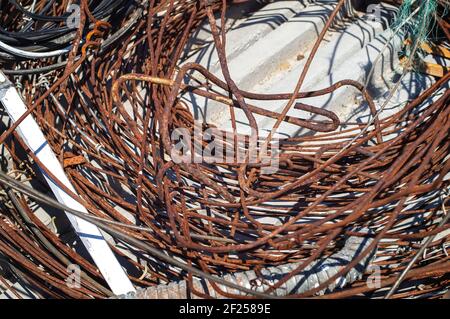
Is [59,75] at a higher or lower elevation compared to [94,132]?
higher

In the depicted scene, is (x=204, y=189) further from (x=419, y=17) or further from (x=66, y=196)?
(x=419, y=17)

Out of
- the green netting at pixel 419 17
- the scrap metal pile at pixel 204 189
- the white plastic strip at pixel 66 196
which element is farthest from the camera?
the green netting at pixel 419 17

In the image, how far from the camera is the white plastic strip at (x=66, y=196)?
1828mm

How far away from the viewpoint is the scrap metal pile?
5.49 feet

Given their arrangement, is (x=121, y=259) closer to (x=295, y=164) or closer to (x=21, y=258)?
(x=21, y=258)

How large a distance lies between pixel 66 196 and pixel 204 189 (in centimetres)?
47

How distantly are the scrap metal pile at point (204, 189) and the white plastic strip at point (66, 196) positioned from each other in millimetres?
40

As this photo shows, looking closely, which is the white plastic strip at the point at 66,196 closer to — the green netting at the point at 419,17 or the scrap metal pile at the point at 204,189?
the scrap metal pile at the point at 204,189

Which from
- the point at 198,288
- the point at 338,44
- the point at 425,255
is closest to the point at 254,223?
the point at 198,288

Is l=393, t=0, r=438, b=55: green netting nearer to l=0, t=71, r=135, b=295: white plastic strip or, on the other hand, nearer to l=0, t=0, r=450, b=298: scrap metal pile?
l=0, t=0, r=450, b=298: scrap metal pile

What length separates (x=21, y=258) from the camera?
188 centimetres

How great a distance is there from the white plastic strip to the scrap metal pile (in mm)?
40

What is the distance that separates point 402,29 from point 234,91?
1273 mm

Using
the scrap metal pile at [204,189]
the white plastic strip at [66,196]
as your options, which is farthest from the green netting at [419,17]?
the white plastic strip at [66,196]
